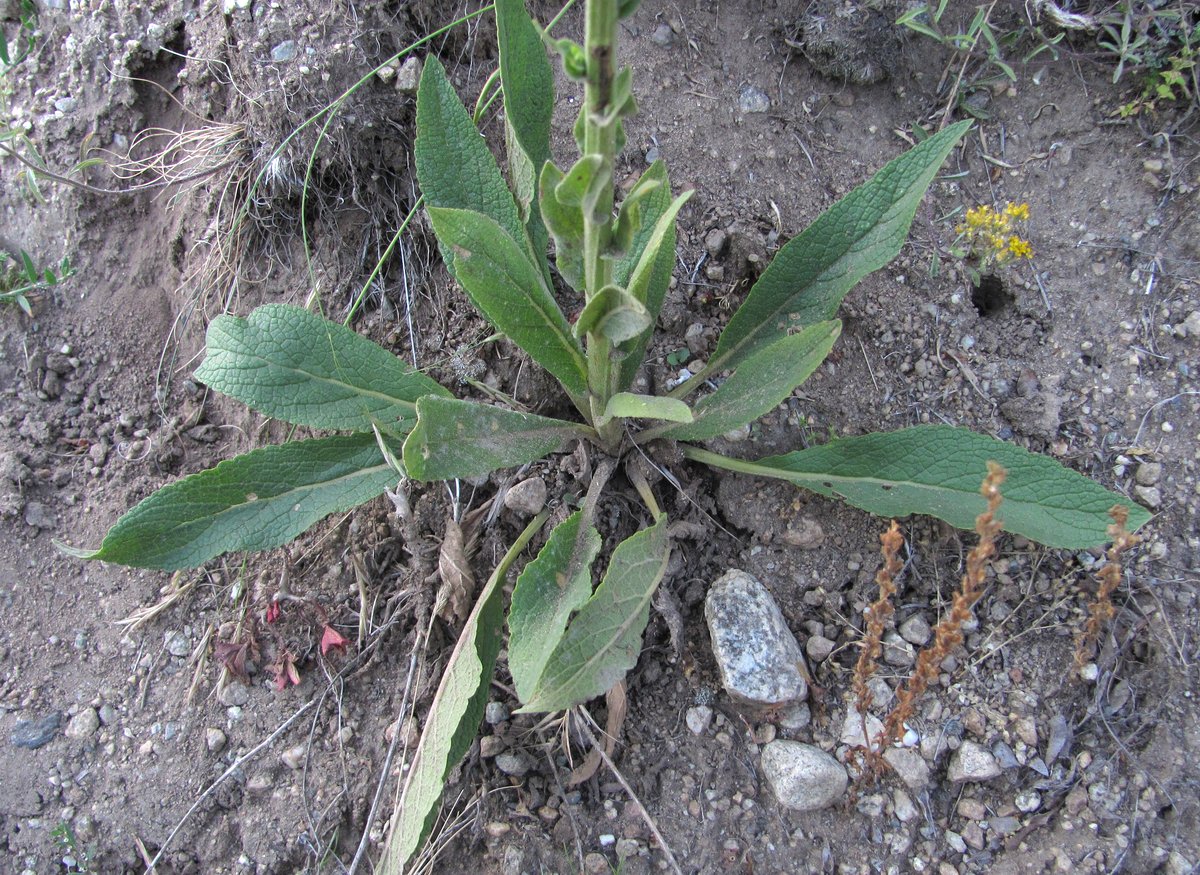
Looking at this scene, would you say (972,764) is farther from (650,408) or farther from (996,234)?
(996,234)

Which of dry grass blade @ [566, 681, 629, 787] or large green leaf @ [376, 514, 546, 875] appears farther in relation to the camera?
dry grass blade @ [566, 681, 629, 787]

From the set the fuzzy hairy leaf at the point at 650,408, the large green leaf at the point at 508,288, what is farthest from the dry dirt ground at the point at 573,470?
the fuzzy hairy leaf at the point at 650,408

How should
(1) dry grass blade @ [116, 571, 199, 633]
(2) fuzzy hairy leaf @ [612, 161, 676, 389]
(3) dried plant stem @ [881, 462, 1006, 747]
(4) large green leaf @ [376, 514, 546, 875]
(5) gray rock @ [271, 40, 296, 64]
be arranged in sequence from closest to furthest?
(3) dried plant stem @ [881, 462, 1006, 747] → (4) large green leaf @ [376, 514, 546, 875] → (2) fuzzy hairy leaf @ [612, 161, 676, 389] → (1) dry grass blade @ [116, 571, 199, 633] → (5) gray rock @ [271, 40, 296, 64]

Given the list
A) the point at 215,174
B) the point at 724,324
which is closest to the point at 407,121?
the point at 215,174

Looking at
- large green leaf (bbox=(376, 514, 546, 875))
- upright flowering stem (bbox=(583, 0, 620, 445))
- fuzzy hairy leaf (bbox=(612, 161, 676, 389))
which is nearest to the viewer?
upright flowering stem (bbox=(583, 0, 620, 445))

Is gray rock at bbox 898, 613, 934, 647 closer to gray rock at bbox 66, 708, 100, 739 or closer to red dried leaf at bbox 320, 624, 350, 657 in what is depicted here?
red dried leaf at bbox 320, 624, 350, 657

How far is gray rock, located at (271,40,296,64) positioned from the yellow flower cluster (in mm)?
1938

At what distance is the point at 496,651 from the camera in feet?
6.25

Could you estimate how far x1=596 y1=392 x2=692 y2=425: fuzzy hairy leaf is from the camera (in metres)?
1.47

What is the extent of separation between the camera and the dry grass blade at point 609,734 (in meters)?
1.86

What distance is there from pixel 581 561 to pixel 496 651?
329 millimetres

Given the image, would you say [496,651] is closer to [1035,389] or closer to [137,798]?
[137,798]

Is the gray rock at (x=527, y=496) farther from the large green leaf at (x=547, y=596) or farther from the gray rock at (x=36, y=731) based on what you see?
the gray rock at (x=36, y=731)

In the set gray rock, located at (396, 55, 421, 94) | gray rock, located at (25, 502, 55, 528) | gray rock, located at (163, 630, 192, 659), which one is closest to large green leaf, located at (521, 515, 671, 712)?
gray rock, located at (163, 630, 192, 659)
